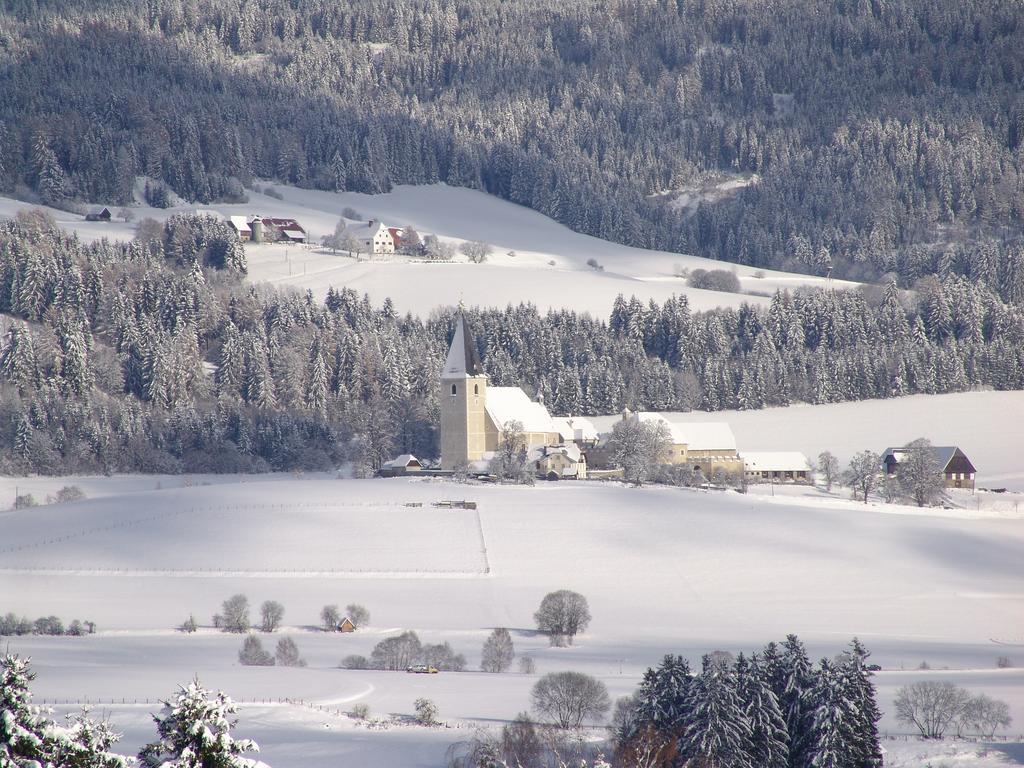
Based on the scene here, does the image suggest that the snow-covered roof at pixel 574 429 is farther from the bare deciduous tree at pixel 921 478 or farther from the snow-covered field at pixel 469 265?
the bare deciduous tree at pixel 921 478

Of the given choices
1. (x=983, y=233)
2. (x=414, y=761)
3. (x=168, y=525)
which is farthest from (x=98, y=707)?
(x=983, y=233)

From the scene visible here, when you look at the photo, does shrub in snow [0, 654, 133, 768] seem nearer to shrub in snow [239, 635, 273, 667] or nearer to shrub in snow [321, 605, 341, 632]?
shrub in snow [239, 635, 273, 667]

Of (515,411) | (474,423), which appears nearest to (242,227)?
(515,411)

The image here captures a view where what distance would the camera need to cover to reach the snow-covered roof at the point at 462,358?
310ft

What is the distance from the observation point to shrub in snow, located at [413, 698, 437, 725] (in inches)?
1649

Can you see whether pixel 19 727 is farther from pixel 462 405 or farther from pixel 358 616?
pixel 462 405

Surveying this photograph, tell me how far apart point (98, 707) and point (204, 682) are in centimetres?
A: 489

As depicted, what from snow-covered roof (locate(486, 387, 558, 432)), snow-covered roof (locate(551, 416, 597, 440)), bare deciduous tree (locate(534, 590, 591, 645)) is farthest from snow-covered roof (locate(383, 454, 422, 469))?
bare deciduous tree (locate(534, 590, 591, 645))

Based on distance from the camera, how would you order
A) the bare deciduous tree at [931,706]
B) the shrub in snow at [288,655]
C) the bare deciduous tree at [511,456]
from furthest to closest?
the bare deciduous tree at [511,456], the shrub in snow at [288,655], the bare deciduous tree at [931,706]

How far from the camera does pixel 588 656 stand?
2149 inches

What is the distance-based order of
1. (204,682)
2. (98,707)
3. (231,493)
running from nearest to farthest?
(98,707), (204,682), (231,493)

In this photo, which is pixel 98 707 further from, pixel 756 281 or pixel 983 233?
pixel 983 233

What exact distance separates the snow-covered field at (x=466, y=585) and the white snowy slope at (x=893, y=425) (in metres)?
24.5

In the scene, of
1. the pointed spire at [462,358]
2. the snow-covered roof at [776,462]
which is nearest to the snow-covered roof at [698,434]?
the snow-covered roof at [776,462]
